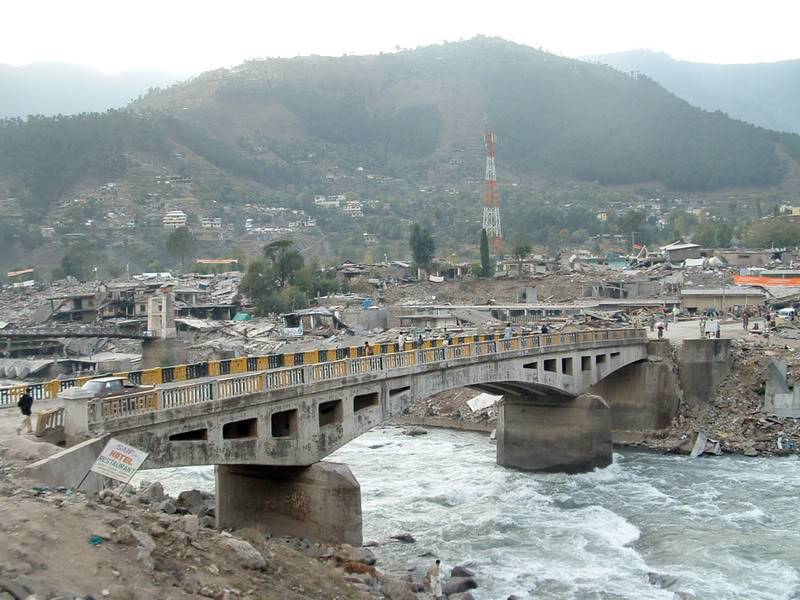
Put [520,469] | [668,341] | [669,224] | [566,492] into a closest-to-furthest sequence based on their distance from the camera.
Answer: [566,492] → [520,469] → [668,341] → [669,224]

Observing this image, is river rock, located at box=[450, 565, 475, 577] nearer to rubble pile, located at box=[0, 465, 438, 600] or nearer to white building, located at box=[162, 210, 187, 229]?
rubble pile, located at box=[0, 465, 438, 600]

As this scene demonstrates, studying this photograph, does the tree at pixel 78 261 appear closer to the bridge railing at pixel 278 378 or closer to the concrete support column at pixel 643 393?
the concrete support column at pixel 643 393

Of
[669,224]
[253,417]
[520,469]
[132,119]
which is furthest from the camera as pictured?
[132,119]

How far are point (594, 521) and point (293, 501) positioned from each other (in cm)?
1406

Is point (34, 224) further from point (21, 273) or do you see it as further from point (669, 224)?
point (669, 224)

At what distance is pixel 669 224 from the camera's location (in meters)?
182

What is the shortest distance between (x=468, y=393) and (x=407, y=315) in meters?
25.2

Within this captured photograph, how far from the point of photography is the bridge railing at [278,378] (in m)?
20.1

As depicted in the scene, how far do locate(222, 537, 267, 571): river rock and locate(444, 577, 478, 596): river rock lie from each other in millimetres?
9367

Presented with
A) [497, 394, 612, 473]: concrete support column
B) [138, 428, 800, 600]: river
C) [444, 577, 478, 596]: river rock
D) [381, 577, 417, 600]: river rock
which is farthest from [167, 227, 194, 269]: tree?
[381, 577, 417, 600]: river rock

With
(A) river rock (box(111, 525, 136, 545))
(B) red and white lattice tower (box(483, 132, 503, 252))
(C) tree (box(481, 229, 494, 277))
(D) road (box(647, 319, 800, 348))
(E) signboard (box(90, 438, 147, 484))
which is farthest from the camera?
(B) red and white lattice tower (box(483, 132, 503, 252))

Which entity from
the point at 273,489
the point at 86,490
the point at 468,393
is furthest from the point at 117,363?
the point at 86,490

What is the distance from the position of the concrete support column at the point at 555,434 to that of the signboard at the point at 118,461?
28110 millimetres

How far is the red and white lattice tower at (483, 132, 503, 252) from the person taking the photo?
412 feet
